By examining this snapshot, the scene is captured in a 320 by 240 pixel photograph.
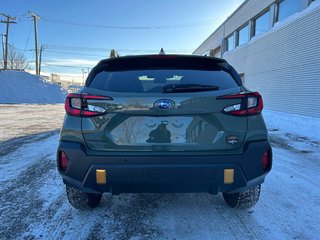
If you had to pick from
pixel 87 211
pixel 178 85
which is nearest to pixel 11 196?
pixel 87 211

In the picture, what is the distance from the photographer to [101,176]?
268 centimetres

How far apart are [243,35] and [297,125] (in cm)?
1393

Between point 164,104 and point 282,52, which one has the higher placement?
point 282,52

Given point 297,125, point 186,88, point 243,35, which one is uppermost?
point 243,35

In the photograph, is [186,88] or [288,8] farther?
[288,8]

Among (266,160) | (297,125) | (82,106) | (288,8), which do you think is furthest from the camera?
(288,8)

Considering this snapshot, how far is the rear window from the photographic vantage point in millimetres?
2813

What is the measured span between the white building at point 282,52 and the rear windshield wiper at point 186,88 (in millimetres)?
9931

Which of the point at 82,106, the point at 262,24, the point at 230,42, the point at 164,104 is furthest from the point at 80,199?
the point at 230,42

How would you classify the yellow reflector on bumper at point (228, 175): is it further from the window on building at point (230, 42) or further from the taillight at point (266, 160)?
the window on building at point (230, 42)

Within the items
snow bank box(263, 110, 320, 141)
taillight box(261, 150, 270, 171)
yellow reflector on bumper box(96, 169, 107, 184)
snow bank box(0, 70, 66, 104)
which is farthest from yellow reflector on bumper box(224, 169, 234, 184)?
snow bank box(0, 70, 66, 104)

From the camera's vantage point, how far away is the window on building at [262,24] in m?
17.6

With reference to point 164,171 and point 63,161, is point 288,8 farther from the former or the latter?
point 63,161

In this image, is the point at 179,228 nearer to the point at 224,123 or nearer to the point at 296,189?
the point at 224,123
